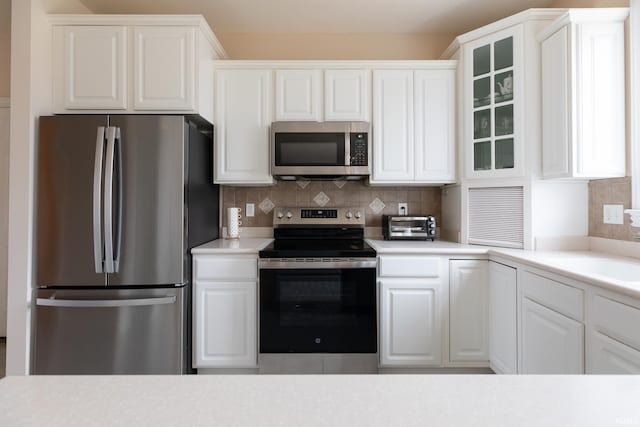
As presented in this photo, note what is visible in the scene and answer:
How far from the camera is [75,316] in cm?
202

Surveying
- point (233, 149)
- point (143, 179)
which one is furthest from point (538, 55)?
point (143, 179)

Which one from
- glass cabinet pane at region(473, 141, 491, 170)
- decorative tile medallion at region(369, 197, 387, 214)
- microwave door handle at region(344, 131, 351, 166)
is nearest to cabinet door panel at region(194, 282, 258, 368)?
microwave door handle at region(344, 131, 351, 166)

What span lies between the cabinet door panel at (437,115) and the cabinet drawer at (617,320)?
1.38 metres

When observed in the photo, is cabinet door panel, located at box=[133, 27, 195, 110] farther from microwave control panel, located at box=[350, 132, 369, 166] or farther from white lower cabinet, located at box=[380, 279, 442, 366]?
white lower cabinet, located at box=[380, 279, 442, 366]

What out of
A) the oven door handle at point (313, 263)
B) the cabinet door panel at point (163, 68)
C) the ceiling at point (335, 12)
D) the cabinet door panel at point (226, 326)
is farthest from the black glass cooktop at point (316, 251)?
the ceiling at point (335, 12)

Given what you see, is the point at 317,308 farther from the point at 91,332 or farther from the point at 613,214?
the point at 613,214

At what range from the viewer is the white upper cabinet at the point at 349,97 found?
8.39 feet

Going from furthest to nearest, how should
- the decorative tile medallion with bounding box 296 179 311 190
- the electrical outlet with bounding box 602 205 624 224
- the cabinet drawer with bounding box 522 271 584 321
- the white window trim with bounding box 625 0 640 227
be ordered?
1. the decorative tile medallion with bounding box 296 179 311 190
2. the electrical outlet with bounding box 602 205 624 224
3. the white window trim with bounding box 625 0 640 227
4. the cabinet drawer with bounding box 522 271 584 321

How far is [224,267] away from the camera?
2230 millimetres

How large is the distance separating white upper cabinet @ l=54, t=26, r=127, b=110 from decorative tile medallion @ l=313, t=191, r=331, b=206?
63.3 inches

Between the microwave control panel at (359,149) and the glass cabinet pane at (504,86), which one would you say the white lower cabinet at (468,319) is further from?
the glass cabinet pane at (504,86)

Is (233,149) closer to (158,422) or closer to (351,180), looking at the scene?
(351,180)

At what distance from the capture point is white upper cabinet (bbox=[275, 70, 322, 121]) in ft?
8.38

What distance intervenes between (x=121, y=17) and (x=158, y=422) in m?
2.56
